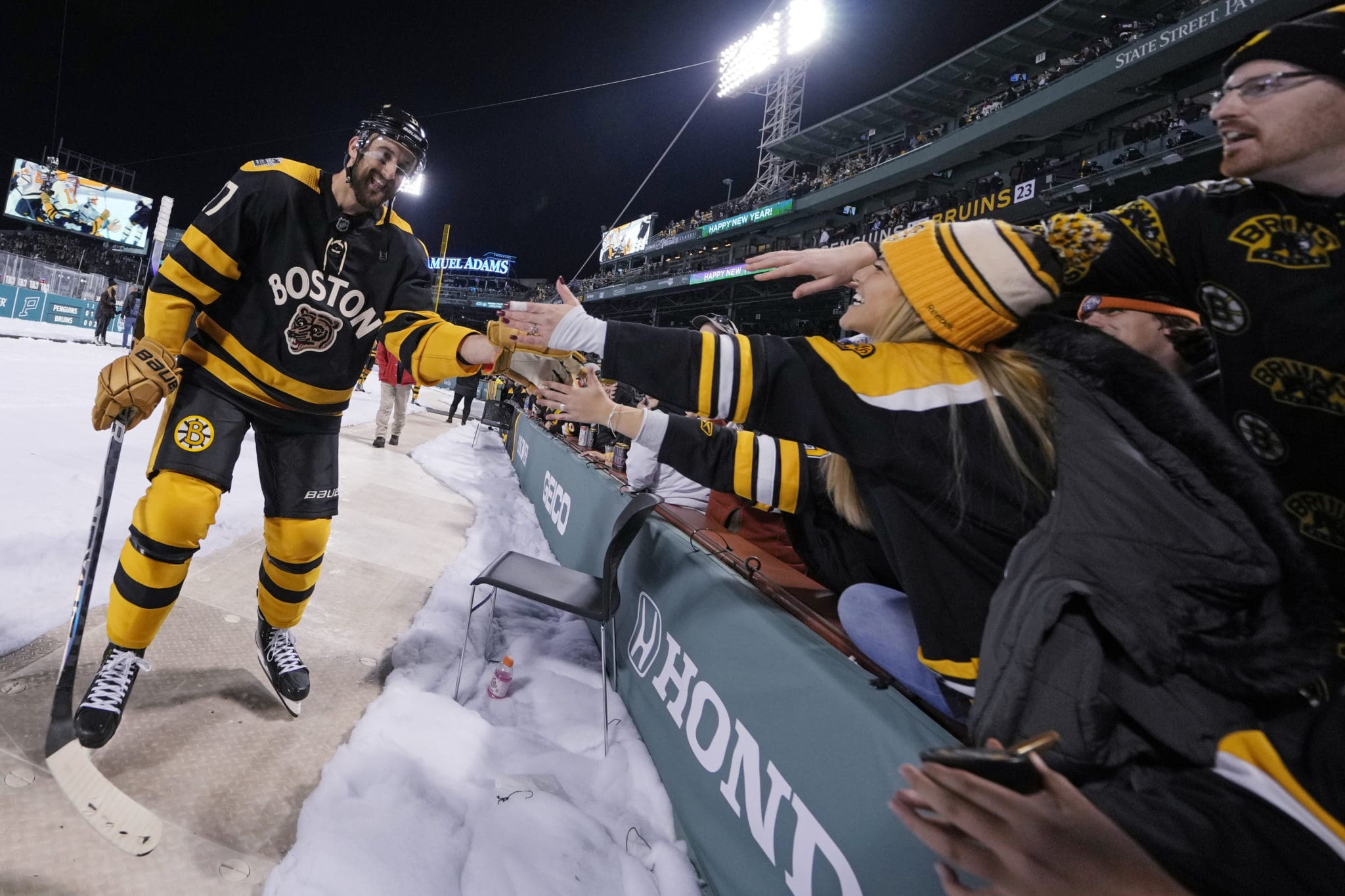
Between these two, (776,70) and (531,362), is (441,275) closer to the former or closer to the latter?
(531,362)

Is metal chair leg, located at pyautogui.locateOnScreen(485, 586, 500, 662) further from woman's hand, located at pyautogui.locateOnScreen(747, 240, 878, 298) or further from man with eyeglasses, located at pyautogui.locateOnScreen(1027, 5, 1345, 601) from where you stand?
man with eyeglasses, located at pyautogui.locateOnScreen(1027, 5, 1345, 601)

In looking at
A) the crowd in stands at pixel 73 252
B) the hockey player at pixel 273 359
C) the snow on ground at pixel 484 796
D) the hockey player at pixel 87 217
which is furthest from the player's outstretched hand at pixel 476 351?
the hockey player at pixel 87 217

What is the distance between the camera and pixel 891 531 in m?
1.18

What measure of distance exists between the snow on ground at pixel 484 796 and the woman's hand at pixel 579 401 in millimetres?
1151

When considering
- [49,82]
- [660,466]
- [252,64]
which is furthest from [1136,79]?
[49,82]

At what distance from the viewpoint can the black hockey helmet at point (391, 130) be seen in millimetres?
1970

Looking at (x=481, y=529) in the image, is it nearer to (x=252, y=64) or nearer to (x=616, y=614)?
(x=616, y=614)

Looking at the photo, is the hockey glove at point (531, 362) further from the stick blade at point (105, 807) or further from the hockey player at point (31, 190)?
the hockey player at point (31, 190)

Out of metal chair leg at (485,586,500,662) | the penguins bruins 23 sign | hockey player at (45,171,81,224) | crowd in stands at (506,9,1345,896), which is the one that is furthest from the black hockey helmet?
hockey player at (45,171,81,224)

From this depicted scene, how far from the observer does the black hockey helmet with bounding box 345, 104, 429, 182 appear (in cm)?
197

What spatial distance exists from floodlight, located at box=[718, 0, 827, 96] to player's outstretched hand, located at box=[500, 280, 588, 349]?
23928mm

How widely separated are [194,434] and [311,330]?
1.55 ft

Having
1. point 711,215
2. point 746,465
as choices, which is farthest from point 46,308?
point 746,465

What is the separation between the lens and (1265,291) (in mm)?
1185
